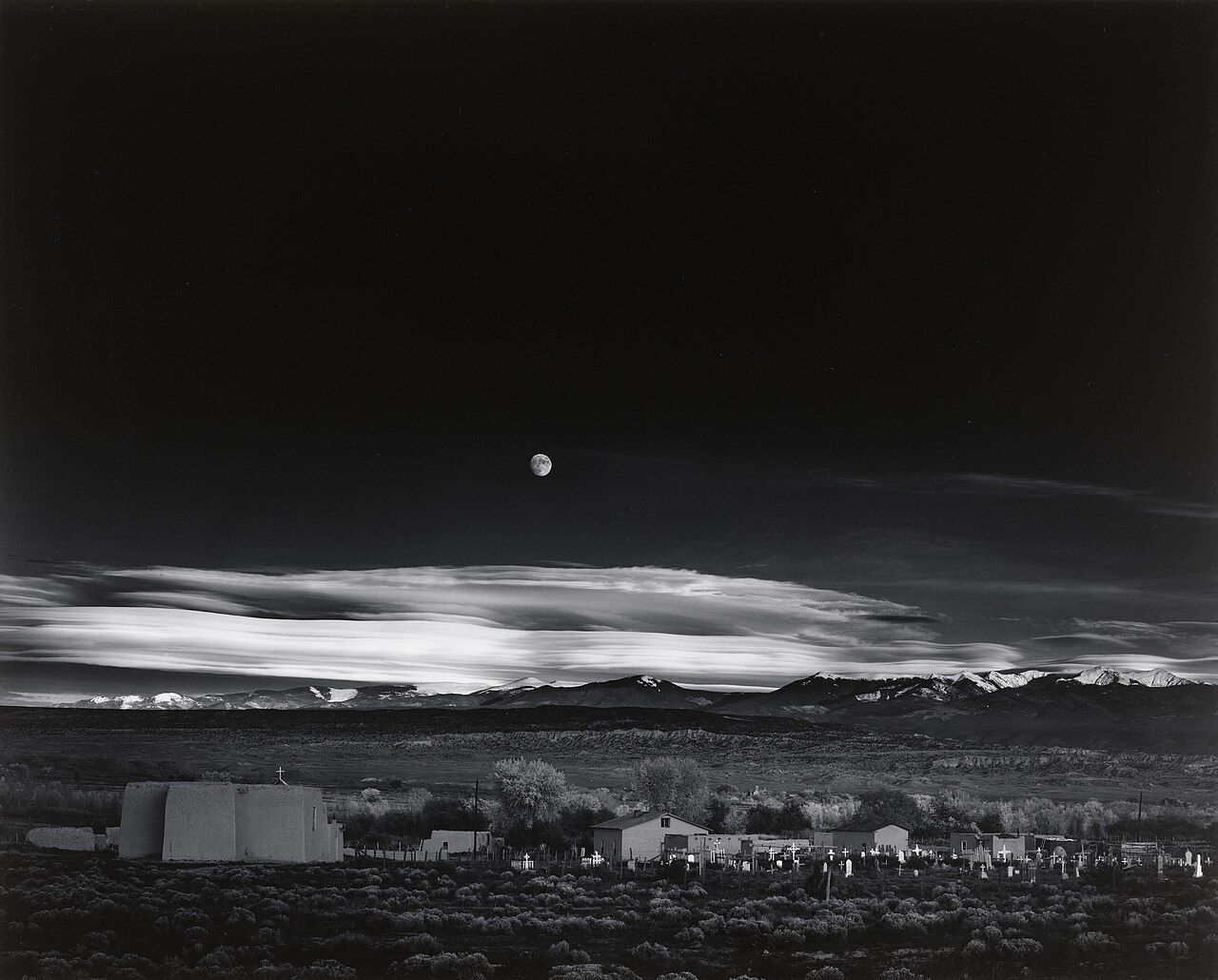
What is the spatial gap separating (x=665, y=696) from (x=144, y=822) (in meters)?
16.1

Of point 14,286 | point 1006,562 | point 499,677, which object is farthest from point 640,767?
point 14,286

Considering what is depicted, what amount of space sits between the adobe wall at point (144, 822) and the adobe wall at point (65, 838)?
204 centimetres

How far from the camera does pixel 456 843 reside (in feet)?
124

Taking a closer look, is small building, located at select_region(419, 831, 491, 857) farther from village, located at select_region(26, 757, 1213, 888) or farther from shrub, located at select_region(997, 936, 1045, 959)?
shrub, located at select_region(997, 936, 1045, 959)

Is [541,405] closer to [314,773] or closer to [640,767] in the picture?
[640,767]

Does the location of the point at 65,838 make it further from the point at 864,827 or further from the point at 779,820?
the point at 864,827

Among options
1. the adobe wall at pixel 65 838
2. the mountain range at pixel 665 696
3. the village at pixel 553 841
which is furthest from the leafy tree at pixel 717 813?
the adobe wall at pixel 65 838

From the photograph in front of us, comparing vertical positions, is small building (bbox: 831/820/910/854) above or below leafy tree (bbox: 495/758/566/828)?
below

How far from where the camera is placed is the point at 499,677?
130 feet

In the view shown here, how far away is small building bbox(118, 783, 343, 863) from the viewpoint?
2991 centimetres

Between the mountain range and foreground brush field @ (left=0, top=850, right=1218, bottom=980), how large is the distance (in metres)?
11.1

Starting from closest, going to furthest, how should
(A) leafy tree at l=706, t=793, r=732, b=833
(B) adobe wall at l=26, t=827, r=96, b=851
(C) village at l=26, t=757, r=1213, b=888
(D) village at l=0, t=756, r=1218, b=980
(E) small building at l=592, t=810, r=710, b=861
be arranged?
(D) village at l=0, t=756, r=1218, b=980 → (C) village at l=26, t=757, r=1213, b=888 → (B) adobe wall at l=26, t=827, r=96, b=851 → (E) small building at l=592, t=810, r=710, b=861 → (A) leafy tree at l=706, t=793, r=732, b=833

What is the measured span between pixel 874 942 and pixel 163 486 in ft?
68.1

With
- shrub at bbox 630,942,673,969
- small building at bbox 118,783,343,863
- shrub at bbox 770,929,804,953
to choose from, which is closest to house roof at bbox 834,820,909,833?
shrub at bbox 770,929,804,953
